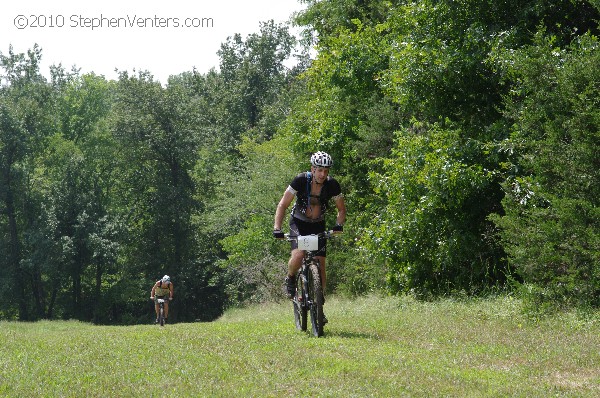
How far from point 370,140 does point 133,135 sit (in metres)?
32.5

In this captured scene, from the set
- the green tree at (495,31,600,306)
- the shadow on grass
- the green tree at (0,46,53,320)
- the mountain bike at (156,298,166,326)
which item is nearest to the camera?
the shadow on grass

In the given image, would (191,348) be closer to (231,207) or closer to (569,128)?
(569,128)

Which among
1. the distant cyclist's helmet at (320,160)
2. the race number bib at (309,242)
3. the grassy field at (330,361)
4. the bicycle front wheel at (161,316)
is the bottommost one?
the bicycle front wheel at (161,316)

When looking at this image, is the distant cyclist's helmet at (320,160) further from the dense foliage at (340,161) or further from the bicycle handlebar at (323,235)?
the dense foliage at (340,161)

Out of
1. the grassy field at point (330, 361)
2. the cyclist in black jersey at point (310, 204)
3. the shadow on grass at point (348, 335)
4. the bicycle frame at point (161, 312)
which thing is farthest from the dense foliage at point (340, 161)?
the bicycle frame at point (161, 312)

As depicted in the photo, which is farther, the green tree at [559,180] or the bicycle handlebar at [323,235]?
Result: the green tree at [559,180]

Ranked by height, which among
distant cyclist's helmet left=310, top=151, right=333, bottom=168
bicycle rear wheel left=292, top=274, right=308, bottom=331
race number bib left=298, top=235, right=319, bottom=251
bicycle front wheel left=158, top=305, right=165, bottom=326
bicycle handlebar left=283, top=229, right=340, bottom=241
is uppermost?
distant cyclist's helmet left=310, top=151, right=333, bottom=168

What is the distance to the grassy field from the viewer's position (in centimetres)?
721

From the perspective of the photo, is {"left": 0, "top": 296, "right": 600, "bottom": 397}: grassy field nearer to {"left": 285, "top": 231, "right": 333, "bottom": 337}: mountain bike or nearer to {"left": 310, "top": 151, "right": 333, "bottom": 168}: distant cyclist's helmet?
{"left": 285, "top": 231, "right": 333, "bottom": 337}: mountain bike

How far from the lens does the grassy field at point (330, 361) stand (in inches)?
284

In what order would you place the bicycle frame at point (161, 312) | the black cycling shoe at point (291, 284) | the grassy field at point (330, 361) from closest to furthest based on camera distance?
1. the grassy field at point (330, 361)
2. the black cycling shoe at point (291, 284)
3. the bicycle frame at point (161, 312)

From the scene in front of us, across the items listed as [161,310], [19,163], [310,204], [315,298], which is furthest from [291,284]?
[19,163]

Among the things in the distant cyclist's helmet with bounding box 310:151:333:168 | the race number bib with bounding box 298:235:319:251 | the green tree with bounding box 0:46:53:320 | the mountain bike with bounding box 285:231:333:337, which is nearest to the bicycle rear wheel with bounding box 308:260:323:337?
the mountain bike with bounding box 285:231:333:337

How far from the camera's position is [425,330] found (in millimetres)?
11648
